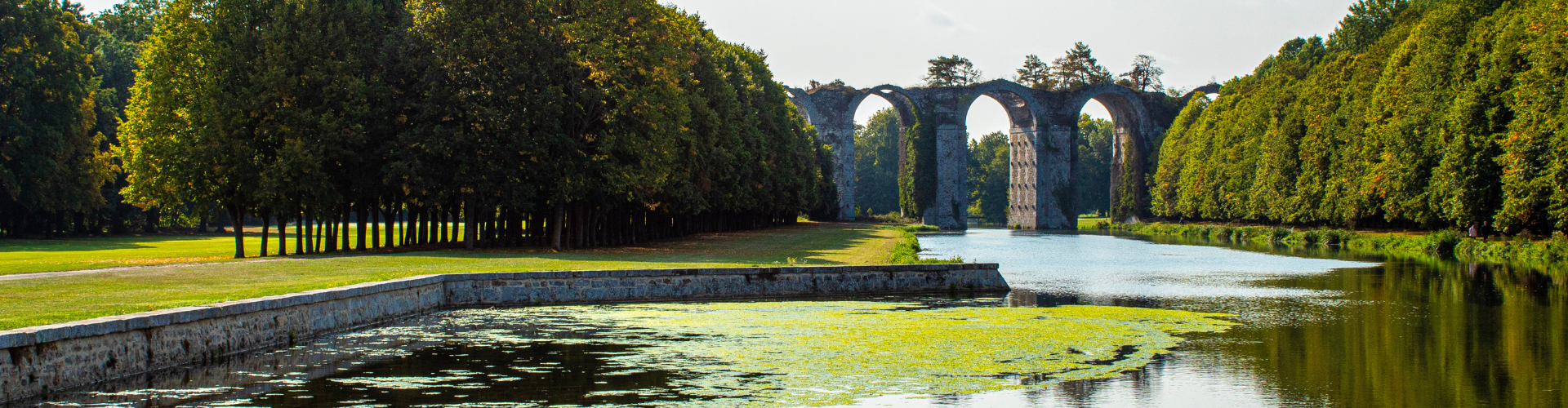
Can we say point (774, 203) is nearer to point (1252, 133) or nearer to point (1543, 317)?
point (1252, 133)

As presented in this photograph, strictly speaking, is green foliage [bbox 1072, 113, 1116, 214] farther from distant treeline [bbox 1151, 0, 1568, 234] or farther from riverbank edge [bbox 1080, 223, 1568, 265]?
riverbank edge [bbox 1080, 223, 1568, 265]

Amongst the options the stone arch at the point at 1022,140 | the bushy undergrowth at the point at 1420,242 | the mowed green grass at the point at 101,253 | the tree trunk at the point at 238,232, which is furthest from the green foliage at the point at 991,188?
the tree trunk at the point at 238,232

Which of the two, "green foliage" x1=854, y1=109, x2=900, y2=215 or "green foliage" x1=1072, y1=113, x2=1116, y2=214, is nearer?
"green foliage" x1=1072, y1=113, x2=1116, y2=214

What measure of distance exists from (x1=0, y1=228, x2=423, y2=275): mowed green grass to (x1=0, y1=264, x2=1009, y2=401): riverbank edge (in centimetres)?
782

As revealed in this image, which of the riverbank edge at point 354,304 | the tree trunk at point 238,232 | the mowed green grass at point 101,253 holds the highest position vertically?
the tree trunk at point 238,232

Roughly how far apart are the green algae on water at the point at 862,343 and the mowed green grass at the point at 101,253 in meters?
9.97

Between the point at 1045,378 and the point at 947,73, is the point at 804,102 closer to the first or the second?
the point at 947,73

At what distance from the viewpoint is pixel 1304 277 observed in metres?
26.2

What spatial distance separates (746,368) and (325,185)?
62.6 feet

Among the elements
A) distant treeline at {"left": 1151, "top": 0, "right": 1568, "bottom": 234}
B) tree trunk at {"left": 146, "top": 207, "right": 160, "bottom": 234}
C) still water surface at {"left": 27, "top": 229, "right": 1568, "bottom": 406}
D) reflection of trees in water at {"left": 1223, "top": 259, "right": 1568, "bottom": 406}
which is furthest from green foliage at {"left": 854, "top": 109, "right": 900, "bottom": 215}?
still water surface at {"left": 27, "top": 229, "right": 1568, "bottom": 406}

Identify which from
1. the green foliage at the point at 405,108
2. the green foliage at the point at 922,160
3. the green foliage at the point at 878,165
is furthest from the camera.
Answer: the green foliage at the point at 878,165

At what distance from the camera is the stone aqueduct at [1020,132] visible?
286 ft

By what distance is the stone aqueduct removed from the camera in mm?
87312

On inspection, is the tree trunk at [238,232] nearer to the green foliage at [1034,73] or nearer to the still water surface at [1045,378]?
the still water surface at [1045,378]
